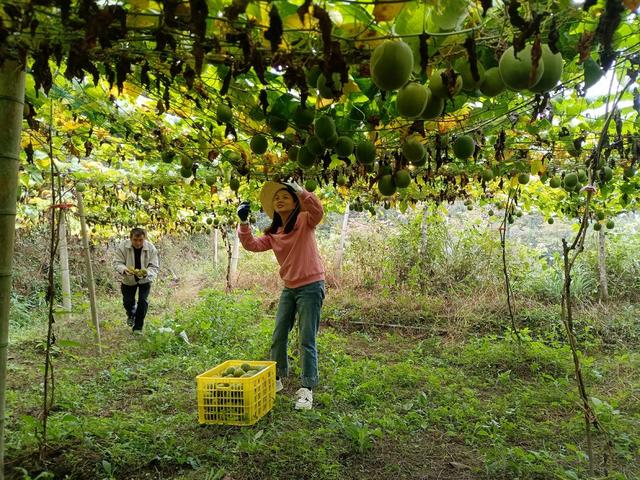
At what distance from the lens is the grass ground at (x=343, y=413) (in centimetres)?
270

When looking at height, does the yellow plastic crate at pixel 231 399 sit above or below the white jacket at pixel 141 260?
below

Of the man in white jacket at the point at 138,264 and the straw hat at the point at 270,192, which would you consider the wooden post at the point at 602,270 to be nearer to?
the straw hat at the point at 270,192

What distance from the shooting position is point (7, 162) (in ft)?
6.18

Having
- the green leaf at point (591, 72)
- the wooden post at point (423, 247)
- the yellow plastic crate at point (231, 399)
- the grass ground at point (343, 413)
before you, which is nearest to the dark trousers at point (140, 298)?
the grass ground at point (343, 413)

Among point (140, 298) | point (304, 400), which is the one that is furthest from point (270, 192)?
point (140, 298)

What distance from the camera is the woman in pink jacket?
12.0ft

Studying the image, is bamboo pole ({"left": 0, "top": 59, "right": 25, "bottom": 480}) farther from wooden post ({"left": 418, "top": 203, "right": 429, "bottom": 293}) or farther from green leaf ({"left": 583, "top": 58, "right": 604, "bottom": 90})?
wooden post ({"left": 418, "top": 203, "right": 429, "bottom": 293})

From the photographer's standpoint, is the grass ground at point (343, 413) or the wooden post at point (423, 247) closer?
the grass ground at point (343, 413)

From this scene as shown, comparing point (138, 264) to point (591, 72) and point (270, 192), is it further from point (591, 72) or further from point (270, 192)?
point (591, 72)

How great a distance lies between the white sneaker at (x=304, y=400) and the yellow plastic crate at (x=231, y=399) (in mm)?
291

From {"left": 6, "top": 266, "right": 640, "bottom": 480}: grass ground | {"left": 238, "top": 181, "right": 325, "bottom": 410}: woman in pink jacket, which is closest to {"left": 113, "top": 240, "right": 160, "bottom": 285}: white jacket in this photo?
{"left": 6, "top": 266, "right": 640, "bottom": 480}: grass ground

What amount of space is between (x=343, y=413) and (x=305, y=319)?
0.75 m

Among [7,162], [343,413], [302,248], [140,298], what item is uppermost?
[7,162]

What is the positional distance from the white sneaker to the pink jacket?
2.68 feet
